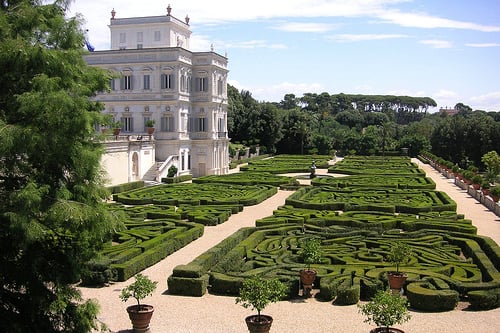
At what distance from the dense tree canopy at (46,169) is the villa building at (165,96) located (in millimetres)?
33308

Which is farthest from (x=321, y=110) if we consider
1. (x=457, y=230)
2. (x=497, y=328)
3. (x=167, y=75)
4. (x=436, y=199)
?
(x=497, y=328)

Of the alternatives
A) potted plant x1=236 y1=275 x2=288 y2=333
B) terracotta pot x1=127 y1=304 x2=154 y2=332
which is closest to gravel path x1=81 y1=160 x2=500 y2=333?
terracotta pot x1=127 y1=304 x2=154 y2=332

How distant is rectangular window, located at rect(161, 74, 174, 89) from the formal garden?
1398cm

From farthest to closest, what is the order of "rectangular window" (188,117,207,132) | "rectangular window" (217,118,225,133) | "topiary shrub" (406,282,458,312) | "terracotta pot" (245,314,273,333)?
"rectangular window" (217,118,225,133) < "rectangular window" (188,117,207,132) < "topiary shrub" (406,282,458,312) < "terracotta pot" (245,314,273,333)

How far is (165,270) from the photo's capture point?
18.3 meters

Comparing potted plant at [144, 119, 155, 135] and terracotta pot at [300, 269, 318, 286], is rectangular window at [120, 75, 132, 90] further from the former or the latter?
terracotta pot at [300, 269, 318, 286]

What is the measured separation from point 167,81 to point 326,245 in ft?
101

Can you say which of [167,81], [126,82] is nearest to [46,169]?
[167,81]

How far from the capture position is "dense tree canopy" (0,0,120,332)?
8.91 m

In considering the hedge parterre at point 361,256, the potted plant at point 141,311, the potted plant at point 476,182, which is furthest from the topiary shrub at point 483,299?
the potted plant at point 476,182

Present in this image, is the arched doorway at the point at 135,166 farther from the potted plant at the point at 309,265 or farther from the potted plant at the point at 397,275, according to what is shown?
the potted plant at the point at 397,275

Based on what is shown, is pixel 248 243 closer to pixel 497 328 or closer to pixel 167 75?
pixel 497 328

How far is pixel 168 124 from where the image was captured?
48188 millimetres

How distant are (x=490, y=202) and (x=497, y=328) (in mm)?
20885
